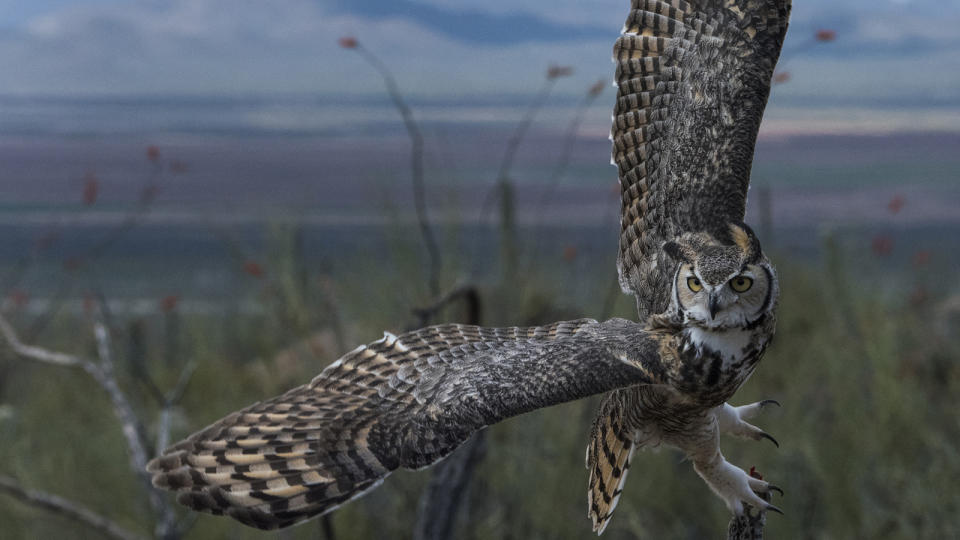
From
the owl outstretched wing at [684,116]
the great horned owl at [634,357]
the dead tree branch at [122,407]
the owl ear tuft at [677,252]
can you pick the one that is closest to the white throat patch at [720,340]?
the great horned owl at [634,357]

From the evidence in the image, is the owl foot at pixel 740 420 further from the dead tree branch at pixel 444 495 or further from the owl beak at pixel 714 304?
the dead tree branch at pixel 444 495

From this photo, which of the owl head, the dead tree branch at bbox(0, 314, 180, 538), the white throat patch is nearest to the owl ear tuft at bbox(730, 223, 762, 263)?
the owl head

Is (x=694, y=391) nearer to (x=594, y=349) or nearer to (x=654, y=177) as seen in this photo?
(x=594, y=349)

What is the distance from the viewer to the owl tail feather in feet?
5.69

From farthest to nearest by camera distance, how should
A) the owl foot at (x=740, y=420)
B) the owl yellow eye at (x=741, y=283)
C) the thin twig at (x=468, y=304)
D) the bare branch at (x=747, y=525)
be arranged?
the thin twig at (x=468, y=304), the owl foot at (x=740, y=420), the bare branch at (x=747, y=525), the owl yellow eye at (x=741, y=283)

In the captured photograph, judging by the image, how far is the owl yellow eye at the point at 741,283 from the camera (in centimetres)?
140

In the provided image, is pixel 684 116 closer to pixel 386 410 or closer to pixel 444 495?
pixel 386 410

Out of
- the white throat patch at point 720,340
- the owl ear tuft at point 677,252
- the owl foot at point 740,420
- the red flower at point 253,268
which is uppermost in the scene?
the owl ear tuft at point 677,252

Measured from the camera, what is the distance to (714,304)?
4.66 ft

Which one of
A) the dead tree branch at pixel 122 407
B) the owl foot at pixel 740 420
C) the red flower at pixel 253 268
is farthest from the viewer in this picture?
the red flower at pixel 253 268

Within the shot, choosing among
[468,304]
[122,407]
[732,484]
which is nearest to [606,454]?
[732,484]

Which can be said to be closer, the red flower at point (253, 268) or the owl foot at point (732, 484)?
the owl foot at point (732, 484)

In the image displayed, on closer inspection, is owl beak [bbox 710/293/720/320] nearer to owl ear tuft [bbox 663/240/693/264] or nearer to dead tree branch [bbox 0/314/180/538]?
owl ear tuft [bbox 663/240/693/264]

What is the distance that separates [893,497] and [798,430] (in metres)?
0.55
